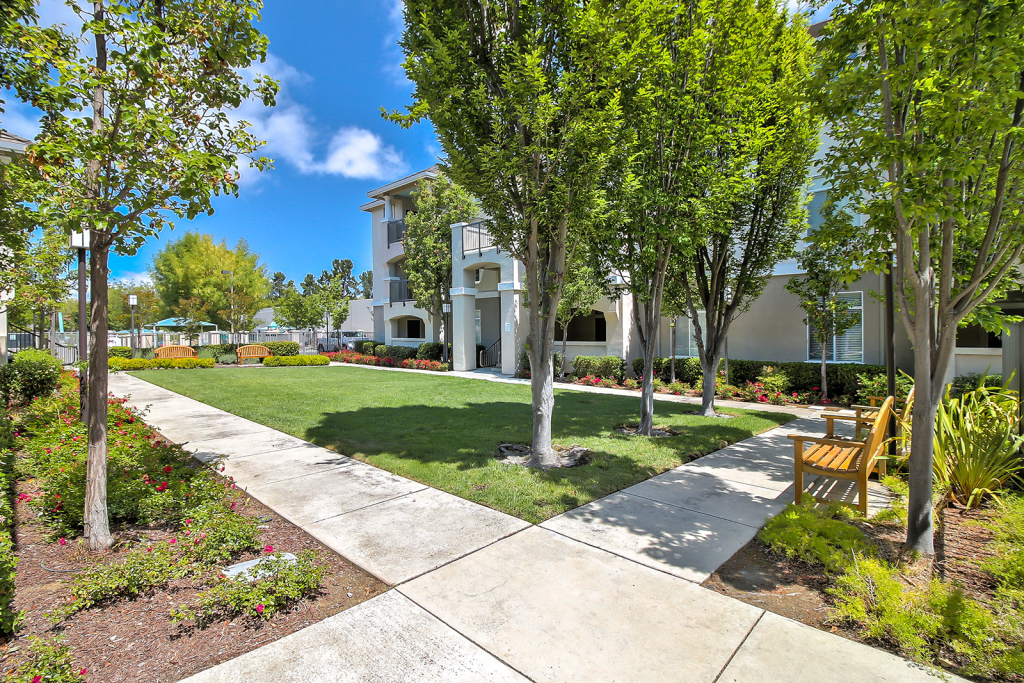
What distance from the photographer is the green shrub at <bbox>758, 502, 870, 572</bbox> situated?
12.5ft

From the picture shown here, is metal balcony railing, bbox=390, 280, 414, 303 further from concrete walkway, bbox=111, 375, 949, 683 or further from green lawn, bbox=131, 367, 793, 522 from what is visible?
concrete walkway, bbox=111, 375, 949, 683

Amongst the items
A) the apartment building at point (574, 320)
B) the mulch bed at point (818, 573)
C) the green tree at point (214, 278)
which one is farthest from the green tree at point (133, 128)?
the green tree at point (214, 278)

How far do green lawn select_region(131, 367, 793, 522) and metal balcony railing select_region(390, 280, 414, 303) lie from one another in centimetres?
1023

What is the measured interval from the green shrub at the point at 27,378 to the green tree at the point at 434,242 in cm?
1337

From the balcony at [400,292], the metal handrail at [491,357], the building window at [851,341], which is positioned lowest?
the metal handrail at [491,357]

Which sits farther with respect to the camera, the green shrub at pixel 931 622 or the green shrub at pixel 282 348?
→ the green shrub at pixel 282 348

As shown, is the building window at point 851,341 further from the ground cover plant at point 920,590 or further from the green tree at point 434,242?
the green tree at point 434,242

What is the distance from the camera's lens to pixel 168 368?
75.3 feet

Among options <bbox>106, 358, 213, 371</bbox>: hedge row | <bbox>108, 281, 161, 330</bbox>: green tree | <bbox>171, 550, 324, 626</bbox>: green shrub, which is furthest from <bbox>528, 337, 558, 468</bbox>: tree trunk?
<bbox>108, 281, 161, 330</bbox>: green tree

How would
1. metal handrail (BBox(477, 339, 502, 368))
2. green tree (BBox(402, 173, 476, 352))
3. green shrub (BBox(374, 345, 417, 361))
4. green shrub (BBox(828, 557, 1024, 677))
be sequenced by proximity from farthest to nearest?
green shrub (BBox(374, 345, 417, 361)), metal handrail (BBox(477, 339, 502, 368)), green tree (BBox(402, 173, 476, 352)), green shrub (BBox(828, 557, 1024, 677))

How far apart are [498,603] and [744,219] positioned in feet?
29.6

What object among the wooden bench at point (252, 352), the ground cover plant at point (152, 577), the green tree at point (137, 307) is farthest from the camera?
the green tree at point (137, 307)

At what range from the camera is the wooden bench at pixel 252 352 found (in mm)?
26891

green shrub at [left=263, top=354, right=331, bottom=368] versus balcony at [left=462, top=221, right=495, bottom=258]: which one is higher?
balcony at [left=462, top=221, right=495, bottom=258]
